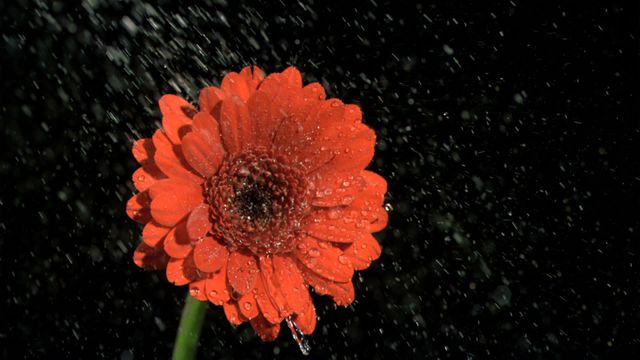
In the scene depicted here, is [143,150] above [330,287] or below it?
above

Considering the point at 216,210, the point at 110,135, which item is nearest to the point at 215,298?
the point at 216,210

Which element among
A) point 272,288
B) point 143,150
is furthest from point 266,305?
point 143,150

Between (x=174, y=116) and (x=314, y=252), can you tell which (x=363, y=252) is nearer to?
(x=314, y=252)

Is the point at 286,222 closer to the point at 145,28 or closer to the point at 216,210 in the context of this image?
the point at 216,210

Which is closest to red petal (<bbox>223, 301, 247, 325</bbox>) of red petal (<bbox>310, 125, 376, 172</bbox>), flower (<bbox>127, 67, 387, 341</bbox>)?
flower (<bbox>127, 67, 387, 341</bbox>)

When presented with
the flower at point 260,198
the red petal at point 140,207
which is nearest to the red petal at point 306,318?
the flower at point 260,198
